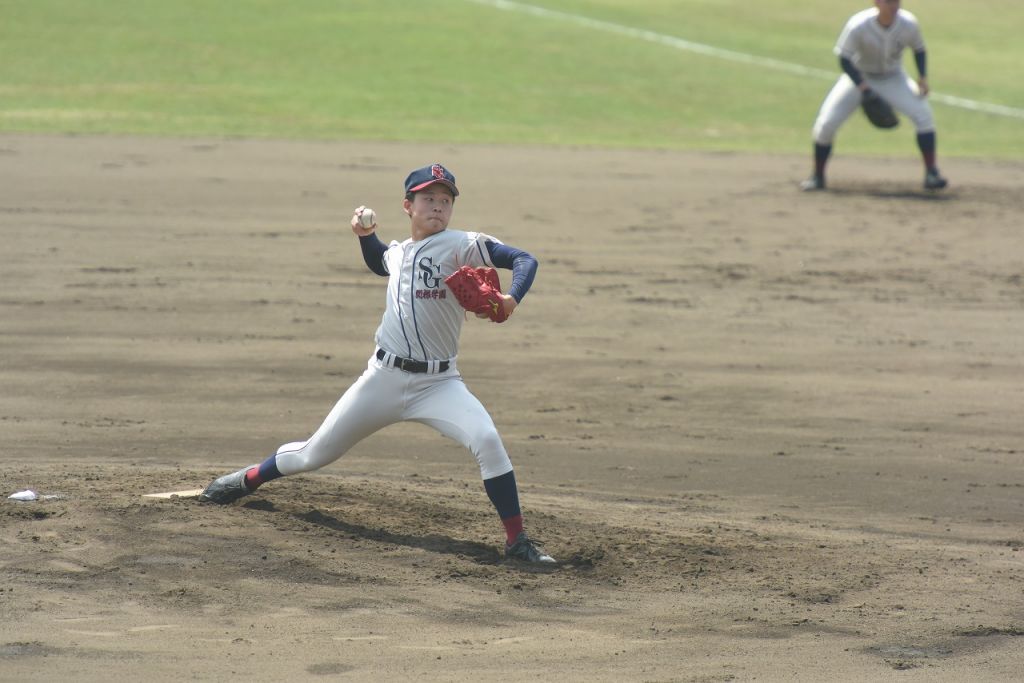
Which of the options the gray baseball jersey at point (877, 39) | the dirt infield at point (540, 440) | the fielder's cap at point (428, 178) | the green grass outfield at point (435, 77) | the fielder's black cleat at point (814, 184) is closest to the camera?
the dirt infield at point (540, 440)

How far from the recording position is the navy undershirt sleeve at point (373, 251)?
5566mm

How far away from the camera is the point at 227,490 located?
5.79m

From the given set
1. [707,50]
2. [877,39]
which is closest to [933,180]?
[877,39]

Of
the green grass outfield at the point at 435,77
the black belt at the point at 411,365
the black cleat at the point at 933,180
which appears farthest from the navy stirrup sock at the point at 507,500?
the green grass outfield at the point at 435,77

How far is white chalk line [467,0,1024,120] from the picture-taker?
21.6 m

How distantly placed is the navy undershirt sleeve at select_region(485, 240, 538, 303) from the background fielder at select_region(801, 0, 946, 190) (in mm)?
9698

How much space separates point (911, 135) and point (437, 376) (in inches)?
624

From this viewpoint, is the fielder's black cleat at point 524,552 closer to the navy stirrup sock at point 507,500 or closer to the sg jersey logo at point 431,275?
the navy stirrup sock at point 507,500

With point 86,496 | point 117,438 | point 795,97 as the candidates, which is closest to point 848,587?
point 86,496

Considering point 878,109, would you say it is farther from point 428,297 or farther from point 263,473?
point 263,473

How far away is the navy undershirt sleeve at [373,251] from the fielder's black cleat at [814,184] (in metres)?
9.67

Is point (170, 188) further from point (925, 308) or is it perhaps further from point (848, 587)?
point (848, 587)

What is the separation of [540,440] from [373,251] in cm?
207

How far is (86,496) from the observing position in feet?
18.8
